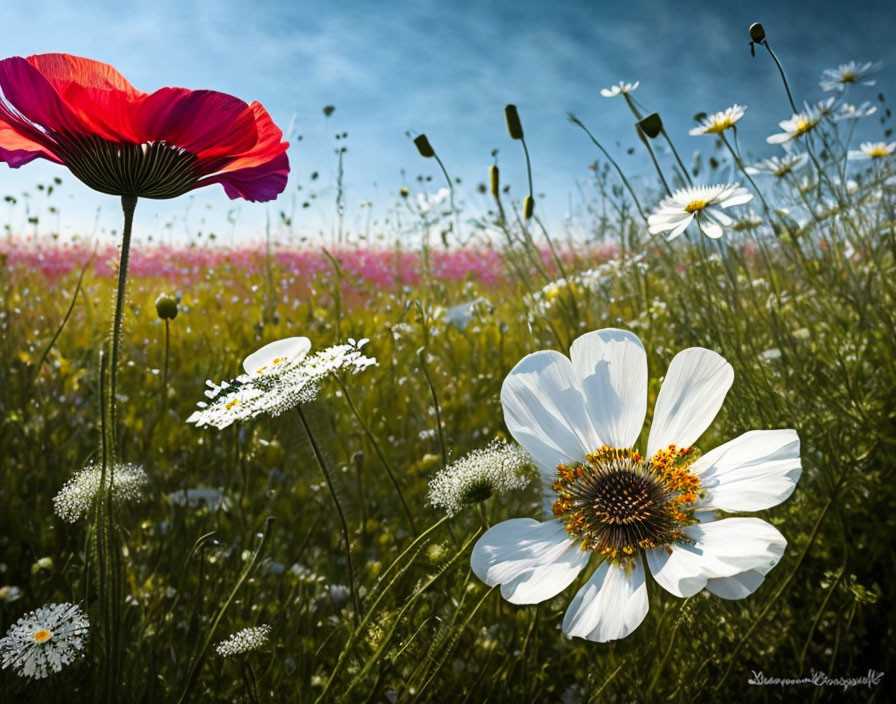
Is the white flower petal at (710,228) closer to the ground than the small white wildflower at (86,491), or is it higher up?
higher up

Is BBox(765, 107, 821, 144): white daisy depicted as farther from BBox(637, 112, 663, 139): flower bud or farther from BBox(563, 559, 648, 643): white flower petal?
BBox(563, 559, 648, 643): white flower petal

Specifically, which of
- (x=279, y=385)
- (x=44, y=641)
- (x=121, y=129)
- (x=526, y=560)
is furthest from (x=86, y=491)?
(x=526, y=560)

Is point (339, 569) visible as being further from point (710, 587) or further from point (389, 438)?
point (710, 587)

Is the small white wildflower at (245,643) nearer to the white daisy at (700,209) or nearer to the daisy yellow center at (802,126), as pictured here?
the white daisy at (700,209)

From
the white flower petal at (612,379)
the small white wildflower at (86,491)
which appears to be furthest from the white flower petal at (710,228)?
the small white wildflower at (86,491)

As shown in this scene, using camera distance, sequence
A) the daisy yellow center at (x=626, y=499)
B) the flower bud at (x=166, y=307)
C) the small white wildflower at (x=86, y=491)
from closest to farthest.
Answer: the daisy yellow center at (x=626, y=499) < the small white wildflower at (x=86, y=491) < the flower bud at (x=166, y=307)

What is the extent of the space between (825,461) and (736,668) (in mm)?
445

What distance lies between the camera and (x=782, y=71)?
4.56 ft

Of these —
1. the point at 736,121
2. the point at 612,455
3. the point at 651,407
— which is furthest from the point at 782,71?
the point at 612,455

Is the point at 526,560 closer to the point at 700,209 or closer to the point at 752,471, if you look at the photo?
the point at 752,471

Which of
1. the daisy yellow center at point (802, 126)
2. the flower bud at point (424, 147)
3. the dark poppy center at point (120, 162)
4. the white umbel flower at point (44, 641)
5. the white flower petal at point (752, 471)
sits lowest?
the white flower petal at point (752, 471)

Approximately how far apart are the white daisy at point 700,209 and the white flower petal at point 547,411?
1.53ft

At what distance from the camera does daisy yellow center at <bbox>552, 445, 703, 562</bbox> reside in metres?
0.65

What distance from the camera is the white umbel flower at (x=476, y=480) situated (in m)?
0.71
